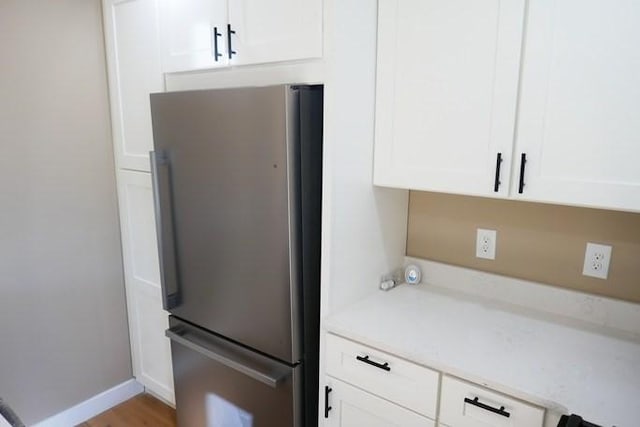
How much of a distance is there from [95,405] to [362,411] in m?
1.68

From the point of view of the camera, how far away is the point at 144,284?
2238mm

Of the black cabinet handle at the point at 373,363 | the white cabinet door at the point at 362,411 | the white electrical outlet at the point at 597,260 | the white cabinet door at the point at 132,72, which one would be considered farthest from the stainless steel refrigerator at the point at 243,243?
the white electrical outlet at the point at 597,260

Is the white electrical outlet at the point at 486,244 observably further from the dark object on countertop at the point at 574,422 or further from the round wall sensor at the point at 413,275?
the dark object on countertop at the point at 574,422

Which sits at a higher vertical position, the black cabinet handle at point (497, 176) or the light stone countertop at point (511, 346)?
the black cabinet handle at point (497, 176)

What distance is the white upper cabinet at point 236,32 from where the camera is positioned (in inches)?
54.9

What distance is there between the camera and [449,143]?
140 centimetres

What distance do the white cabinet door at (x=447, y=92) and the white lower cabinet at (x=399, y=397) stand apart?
1.90ft

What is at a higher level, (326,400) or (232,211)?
(232,211)

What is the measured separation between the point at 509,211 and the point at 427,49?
2.20ft

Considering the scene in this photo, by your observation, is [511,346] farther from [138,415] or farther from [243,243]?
[138,415]

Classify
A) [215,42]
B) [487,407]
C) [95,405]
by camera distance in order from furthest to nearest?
1. [95,405]
2. [215,42]
3. [487,407]

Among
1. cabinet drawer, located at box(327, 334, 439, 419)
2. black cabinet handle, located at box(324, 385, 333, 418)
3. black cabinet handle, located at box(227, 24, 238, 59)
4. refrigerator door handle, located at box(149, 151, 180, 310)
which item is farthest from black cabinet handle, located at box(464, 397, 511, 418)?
black cabinet handle, located at box(227, 24, 238, 59)

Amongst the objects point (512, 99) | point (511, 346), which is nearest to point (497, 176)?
point (512, 99)

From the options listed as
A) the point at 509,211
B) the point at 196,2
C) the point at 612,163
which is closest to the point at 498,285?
the point at 509,211
